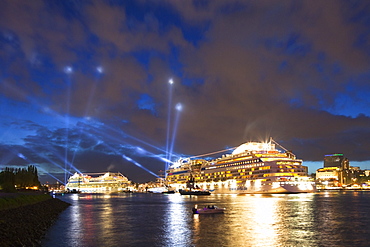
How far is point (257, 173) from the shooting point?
443ft

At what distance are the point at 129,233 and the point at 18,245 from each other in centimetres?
1314

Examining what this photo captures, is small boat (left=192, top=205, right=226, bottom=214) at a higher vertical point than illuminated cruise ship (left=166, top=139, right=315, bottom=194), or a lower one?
lower

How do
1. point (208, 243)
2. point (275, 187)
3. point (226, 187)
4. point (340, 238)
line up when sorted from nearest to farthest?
point (208, 243) → point (340, 238) → point (275, 187) → point (226, 187)

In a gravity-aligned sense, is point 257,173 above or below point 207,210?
above

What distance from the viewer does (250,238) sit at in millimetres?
31625

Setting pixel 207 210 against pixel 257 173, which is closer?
pixel 207 210

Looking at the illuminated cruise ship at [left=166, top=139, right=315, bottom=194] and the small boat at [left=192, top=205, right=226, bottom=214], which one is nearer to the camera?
the small boat at [left=192, top=205, right=226, bottom=214]

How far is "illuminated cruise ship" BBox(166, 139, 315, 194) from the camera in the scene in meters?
127

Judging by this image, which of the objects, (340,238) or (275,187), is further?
(275,187)

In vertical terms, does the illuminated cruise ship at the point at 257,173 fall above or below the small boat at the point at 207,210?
above

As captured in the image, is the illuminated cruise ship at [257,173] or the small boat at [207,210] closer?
→ the small boat at [207,210]

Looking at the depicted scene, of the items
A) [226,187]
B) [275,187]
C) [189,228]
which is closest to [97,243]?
[189,228]

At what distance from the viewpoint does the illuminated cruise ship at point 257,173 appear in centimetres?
12738

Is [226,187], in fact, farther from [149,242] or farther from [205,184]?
[149,242]
